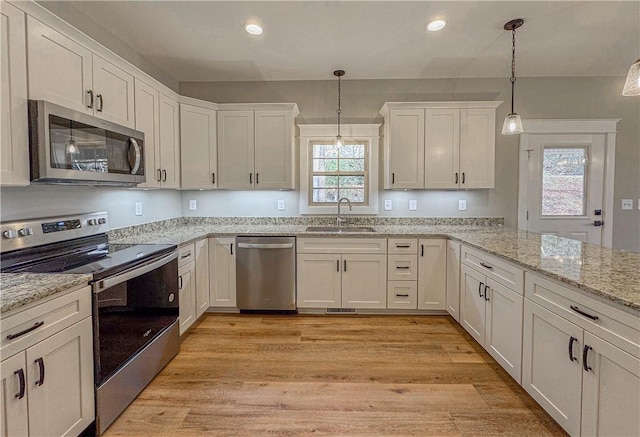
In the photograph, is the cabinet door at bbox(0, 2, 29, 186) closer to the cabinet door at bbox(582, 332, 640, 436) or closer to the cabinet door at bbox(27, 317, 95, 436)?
the cabinet door at bbox(27, 317, 95, 436)

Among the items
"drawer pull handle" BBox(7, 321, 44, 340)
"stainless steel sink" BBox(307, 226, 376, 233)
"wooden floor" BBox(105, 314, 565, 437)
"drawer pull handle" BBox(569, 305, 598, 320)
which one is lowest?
"wooden floor" BBox(105, 314, 565, 437)

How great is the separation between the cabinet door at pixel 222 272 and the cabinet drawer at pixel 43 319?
166 cm

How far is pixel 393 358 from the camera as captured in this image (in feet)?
7.93

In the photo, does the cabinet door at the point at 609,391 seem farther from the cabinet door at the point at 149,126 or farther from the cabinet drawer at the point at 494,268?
the cabinet door at the point at 149,126

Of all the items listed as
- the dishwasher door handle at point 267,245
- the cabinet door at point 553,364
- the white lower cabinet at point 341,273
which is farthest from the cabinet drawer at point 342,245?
the cabinet door at point 553,364

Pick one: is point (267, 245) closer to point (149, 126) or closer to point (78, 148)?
point (149, 126)

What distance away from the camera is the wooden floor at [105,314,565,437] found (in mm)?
1714

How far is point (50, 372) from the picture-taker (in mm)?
1326

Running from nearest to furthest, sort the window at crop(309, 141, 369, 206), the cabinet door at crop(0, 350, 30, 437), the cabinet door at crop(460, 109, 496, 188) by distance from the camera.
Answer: the cabinet door at crop(0, 350, 30, 437)
the cabinet door at crop(460, 109, 496, 188)
the window at crop(309, 141, 369, 206)

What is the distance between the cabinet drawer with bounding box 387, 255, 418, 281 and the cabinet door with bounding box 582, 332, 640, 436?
5.84ft

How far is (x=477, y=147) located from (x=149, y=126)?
127 inches

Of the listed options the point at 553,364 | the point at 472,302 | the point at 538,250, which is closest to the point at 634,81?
the point at 538,250

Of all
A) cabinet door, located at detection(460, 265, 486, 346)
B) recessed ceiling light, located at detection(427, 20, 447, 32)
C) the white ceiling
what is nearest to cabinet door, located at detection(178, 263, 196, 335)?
the white ceiling

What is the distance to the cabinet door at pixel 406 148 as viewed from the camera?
132 inches
